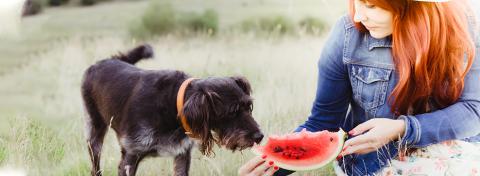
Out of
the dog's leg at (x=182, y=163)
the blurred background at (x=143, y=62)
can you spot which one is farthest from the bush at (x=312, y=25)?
the dog's leg at (x=182, y=163)

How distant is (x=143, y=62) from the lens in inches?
112

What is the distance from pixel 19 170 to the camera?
272 cm

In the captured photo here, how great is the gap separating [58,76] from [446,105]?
1.69 metres

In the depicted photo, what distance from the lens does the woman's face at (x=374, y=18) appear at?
2.62 meters

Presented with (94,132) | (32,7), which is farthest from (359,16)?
(32,7)

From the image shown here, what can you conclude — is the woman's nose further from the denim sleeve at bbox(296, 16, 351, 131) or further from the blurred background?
the blurred background

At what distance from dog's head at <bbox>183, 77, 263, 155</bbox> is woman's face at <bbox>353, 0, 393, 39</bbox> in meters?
0.58

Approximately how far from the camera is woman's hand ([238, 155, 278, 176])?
Answer: 2871 mm

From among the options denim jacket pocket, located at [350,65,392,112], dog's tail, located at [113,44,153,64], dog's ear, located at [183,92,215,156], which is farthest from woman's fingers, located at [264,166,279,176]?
dog's tail, located at [113,44,153,64]

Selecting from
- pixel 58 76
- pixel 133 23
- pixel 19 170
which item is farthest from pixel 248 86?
pixel 19 170

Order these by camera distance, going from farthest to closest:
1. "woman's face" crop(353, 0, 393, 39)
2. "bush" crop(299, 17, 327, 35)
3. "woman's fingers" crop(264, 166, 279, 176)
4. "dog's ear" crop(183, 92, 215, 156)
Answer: "bush" crop(299, 17, 327, 35)
"woman's fingers" crop(264, 166, 279, 176)
"dog's ear" crop(183, 92, 215, 156)
"woman's face" crop(353, 0, 393, 39)

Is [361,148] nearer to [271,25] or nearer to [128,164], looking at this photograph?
[271,25]

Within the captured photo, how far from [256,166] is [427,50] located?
2.92 feet

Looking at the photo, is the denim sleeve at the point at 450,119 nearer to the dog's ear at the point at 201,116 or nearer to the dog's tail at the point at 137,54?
the dog's ear at the point at 201,116
